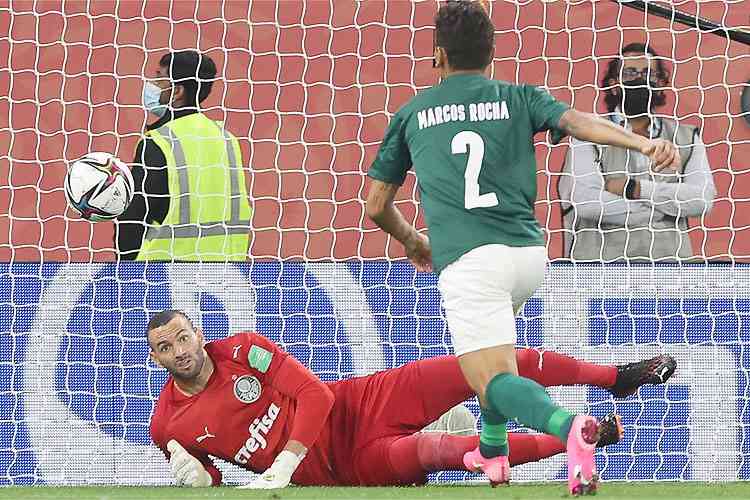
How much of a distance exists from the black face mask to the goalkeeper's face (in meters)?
2.52

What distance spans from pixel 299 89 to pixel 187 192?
4.19ft

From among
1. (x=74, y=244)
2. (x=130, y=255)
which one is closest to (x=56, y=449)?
(x=130, y=255)

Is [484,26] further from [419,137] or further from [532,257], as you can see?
[532,257]

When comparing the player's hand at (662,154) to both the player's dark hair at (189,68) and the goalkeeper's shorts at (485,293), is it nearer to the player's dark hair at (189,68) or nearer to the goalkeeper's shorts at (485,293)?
the goalkeeper's shorts at (485,293)

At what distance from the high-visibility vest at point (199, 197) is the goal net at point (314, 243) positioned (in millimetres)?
229

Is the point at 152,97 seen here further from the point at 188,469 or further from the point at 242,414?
the point at 188,469

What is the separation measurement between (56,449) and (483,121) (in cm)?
278

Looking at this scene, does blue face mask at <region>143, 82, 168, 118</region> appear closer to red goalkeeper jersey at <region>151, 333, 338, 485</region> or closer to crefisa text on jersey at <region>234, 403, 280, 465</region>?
red goalkeeper jersey at <region>151, 333, 338, 485</region>

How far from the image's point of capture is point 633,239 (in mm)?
6688

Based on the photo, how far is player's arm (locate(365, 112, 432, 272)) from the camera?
15.0 ft

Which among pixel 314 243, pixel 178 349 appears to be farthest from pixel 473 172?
pixel 314 243

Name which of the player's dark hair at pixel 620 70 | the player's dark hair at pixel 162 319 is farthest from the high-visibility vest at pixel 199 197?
the player's dark hair at pixel 620 70

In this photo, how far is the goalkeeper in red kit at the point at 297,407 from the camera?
17.3ft

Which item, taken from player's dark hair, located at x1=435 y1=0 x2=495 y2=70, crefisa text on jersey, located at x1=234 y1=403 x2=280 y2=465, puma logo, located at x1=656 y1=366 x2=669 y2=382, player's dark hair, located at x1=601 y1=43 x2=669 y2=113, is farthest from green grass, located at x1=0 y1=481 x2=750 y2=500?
player's dark hair, located at x1=601 y1=43 x2=669 y2=113
